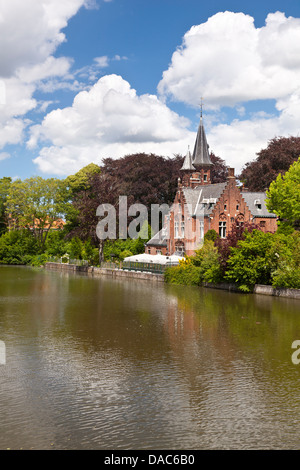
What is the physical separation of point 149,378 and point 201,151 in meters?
56.6

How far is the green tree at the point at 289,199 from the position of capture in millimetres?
41969

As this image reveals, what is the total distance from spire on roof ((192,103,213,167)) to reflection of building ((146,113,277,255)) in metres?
9.29

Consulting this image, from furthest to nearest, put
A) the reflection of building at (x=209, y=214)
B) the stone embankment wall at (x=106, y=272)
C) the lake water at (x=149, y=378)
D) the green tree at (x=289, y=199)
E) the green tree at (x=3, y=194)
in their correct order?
the green tree at (x=3, y=194)
the reflection of building at (x=209, y=214)
the stone embankment wall at (x=106, y=272)
the green tree at (x=289, y=199)
the lake water at (x=149, y=378)

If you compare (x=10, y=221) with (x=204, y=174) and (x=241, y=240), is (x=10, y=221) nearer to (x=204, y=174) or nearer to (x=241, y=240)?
(x=204, y=174)

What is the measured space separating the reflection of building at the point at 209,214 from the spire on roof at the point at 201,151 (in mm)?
9292

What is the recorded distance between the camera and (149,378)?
16.2 m

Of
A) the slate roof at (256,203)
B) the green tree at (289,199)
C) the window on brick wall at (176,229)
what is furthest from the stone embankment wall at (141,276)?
the slate roof at (256,203)

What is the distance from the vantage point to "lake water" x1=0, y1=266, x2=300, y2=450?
11.8 metres

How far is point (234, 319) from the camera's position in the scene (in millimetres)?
27516

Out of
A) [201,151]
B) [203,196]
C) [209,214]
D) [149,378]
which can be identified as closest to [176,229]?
[203,196]

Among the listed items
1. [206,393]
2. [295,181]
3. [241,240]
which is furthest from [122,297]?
[206,393]

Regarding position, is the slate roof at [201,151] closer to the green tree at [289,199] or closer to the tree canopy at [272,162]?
the tree canopy at [272,162]

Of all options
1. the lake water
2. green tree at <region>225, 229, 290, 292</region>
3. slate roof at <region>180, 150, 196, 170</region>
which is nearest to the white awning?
green tree at <region>225, 229, 290, 292</region>

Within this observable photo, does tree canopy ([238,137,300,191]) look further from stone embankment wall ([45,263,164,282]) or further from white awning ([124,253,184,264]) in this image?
stone embankment wall ([45,263,164,282])
